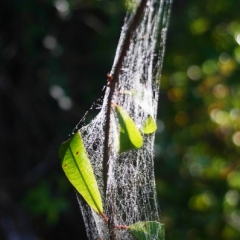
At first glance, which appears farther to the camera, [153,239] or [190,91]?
[190,91]

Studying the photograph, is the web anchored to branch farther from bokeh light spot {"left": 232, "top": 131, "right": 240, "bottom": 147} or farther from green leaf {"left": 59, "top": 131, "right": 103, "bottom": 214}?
bokeh light spot {"left": 232, "top": 131, "right": 240, "bottom": 147}

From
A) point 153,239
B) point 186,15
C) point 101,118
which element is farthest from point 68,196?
point 153,239

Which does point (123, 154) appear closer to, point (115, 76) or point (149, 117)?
point (149, 117)

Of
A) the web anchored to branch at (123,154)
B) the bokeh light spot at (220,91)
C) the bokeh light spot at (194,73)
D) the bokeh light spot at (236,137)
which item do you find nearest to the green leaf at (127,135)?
the web anchored to branch at (123,154)

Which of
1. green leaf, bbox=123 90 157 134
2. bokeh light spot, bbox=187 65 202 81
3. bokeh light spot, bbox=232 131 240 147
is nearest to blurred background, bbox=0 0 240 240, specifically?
bokeh light spot, bbox=187 65 202 81

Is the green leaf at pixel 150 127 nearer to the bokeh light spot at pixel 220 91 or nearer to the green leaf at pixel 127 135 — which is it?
the green leaf at pixel 127 135

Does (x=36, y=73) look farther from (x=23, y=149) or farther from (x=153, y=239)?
(x=153, y=239)

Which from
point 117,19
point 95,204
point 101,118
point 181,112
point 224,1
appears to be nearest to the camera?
point 95,204
